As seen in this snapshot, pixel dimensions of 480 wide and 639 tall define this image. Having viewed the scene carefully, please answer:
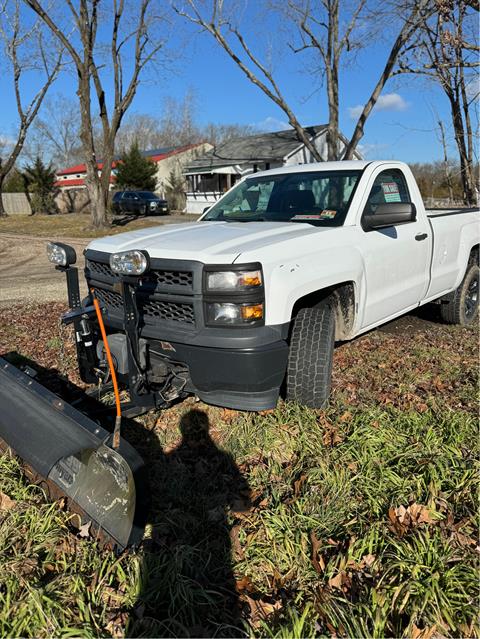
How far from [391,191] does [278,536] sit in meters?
3.43

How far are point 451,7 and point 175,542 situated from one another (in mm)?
10260

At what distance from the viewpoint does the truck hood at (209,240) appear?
9.90 ft

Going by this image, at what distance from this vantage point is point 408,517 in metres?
2.54

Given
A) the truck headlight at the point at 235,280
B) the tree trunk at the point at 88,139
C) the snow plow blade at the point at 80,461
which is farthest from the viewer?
the tree trunk at the point at 88,139

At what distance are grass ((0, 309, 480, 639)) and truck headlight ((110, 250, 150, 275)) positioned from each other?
4.23 feet

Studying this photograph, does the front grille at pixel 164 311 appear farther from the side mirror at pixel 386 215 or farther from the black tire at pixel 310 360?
the side mirror at pixel 386 215

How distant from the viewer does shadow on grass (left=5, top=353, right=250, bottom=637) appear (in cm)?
207

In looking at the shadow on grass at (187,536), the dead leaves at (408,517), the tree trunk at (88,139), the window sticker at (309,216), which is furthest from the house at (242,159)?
the dead leaves at (408,517)

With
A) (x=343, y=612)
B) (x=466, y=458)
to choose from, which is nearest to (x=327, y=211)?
(x=466, y=458)

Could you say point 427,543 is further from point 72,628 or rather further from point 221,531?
point 72,628

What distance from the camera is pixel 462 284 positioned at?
5.91m

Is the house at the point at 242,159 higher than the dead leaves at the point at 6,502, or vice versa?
the house at the point at 242,159

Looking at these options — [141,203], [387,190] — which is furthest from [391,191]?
[141,203]

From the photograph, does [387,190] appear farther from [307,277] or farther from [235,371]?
[235,371]
